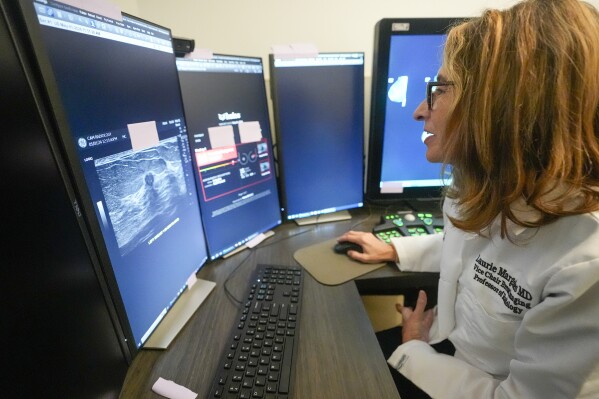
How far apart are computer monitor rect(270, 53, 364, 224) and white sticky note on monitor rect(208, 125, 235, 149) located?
0.20m

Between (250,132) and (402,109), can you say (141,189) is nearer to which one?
(250,132)

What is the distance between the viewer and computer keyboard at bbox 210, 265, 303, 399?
523 millimetres

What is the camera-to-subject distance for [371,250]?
921mm

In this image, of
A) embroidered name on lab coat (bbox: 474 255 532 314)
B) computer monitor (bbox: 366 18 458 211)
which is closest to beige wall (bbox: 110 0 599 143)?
computer monitor (bbox: 366 18 458 211)

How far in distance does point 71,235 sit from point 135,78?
36 centimetres

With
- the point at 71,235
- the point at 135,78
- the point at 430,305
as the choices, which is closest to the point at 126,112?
the point at 135,78

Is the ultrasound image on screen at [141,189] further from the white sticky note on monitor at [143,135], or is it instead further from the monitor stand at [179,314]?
the monitor stand at [179,314]

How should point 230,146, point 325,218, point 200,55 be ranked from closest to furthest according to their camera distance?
point 200,55 → point 230,146 → point 325,218

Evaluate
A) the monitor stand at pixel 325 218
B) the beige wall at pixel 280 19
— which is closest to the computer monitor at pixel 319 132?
the monitor stand at pixel 325 218

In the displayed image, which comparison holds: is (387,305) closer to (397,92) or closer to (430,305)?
(430,305)

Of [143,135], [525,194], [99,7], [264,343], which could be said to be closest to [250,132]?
[143,135]

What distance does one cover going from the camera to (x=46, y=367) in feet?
1.06

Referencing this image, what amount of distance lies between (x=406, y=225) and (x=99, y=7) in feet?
3.42

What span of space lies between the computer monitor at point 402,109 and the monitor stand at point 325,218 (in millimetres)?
140
